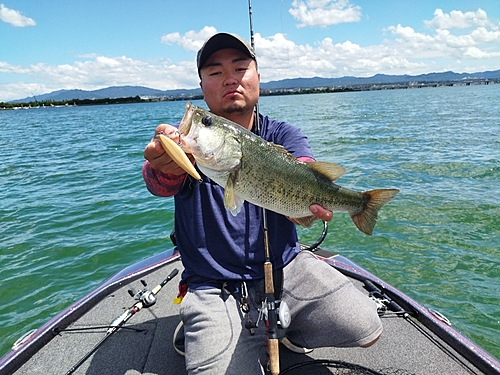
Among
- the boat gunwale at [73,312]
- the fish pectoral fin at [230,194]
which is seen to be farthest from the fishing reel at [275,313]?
the boat gunwale at [73,312]

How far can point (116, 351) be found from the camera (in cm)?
374

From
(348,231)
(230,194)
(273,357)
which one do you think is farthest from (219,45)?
(348,231)

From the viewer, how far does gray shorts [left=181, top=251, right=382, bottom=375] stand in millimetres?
2775

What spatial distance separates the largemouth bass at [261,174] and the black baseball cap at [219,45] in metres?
0.88

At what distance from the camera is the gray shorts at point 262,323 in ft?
9.11

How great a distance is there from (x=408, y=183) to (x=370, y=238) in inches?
185

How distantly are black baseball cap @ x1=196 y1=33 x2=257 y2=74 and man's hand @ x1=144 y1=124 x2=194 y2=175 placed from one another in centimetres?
102

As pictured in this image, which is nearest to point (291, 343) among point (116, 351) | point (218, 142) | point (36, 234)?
point (116, 351)

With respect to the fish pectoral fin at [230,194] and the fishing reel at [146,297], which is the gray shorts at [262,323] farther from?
the fishing reel at [146,297]

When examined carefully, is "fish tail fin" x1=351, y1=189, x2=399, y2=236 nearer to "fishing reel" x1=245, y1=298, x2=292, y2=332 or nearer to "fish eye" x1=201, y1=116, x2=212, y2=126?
"fishing reel" x1=245, y1=298, x2=292, y2=332

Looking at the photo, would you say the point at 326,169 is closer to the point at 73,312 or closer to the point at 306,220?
the point at 306,220

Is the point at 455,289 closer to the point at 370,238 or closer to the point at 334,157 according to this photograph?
the point at 370,238

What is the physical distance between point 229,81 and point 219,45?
347 mm

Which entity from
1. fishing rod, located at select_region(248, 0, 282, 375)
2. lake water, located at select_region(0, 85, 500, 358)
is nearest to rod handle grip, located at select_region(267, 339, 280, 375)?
fishing rod, located at select_region(248, 0, 282, 375)
